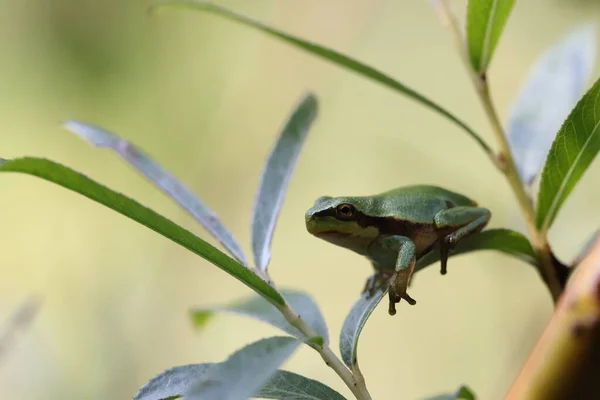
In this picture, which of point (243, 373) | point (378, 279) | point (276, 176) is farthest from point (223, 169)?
point (243, 373)

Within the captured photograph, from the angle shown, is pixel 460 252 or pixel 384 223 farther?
pixel 384 223

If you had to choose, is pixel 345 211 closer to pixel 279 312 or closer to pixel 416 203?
pixel 416 203

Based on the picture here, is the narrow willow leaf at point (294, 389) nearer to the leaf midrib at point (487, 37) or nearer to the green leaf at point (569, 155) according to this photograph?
the green leaf at point (569, 155)

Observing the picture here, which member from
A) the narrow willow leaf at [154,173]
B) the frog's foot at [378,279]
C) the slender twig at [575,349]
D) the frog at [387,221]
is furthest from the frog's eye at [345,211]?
the slender twig at [575,349]

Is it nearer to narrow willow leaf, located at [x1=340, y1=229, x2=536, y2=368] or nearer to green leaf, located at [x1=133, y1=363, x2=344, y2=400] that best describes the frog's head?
narrow willow leaf, located at [x1=340, y1=229, x2=536, y2=368]

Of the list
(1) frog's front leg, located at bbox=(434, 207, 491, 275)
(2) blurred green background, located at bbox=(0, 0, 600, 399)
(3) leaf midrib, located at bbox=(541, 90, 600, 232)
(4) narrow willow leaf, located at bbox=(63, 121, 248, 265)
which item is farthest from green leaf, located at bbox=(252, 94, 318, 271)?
(2) blurred green background, located at bbox=(0, 0, 600, 399)

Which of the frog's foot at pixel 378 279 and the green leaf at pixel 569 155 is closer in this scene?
the green leaf at pixel 569 155
